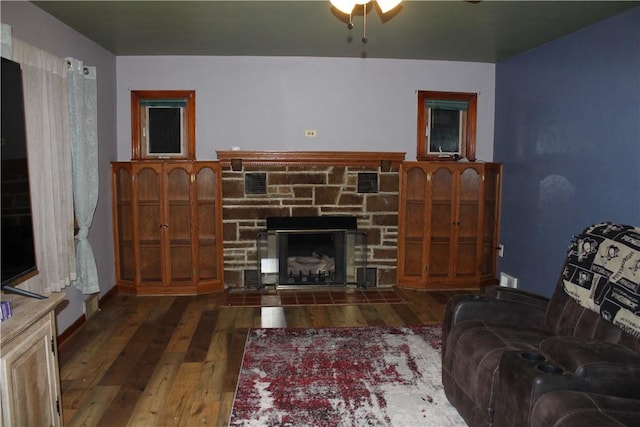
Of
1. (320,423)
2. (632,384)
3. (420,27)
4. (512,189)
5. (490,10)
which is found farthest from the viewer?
(512,189)

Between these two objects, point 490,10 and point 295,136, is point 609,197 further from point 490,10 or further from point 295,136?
point 295,136

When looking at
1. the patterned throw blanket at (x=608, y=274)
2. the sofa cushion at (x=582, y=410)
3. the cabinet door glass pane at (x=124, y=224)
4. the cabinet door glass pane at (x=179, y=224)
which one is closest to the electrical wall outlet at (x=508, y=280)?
the patterned throw blanket at (x=608, y=274)

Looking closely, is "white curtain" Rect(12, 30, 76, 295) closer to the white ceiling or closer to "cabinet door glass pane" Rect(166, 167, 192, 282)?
the white ceiling

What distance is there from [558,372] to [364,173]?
3485 mm

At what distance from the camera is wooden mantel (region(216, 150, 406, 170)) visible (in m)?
4.95

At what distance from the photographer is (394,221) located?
529 cm

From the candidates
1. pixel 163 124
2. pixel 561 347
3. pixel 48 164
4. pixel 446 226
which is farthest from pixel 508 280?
pixel 48 164

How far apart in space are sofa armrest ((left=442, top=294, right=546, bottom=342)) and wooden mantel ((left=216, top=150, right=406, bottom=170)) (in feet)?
8.17

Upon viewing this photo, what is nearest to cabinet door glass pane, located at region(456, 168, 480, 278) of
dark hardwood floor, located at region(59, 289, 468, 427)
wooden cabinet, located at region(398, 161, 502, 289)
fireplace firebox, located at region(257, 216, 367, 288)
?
wooden cabinet, located at region(398, 161, 502, 289)

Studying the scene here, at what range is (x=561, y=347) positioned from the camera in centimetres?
210

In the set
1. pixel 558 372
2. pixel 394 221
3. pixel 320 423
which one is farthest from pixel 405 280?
pixel 558 372

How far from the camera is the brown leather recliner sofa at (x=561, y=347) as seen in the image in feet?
5.91

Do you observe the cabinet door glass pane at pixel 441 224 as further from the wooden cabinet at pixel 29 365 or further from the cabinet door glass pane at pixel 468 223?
the wooden cabinet at pixel 29 365

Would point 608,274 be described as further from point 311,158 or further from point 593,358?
point 311,158
